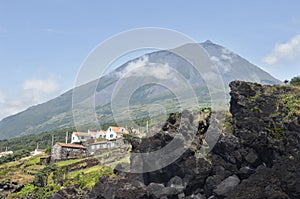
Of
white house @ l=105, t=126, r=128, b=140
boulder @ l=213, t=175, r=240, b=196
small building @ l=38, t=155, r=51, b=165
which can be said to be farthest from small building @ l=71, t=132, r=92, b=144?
boulder @ l=213, t=175, r=240, b=196

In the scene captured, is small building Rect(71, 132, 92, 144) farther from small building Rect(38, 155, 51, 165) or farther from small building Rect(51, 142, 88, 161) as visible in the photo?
small building Rect(38, 155, 51, 165)

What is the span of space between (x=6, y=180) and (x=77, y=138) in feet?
125

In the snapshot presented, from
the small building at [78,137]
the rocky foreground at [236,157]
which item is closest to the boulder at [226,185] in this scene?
the rocky foreground at [236,157]

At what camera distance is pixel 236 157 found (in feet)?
128

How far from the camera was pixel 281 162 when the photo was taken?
35688mm

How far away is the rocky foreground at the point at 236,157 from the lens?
35938 millimetres

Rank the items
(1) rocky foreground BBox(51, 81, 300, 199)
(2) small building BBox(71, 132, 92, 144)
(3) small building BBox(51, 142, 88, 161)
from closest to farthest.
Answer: (1) rocky foreground BBox(51, 81, 300, 199) < (3) small building BBox(51, 142, 88, 161) < (2) small building BBox(71, 132, 92, 144)

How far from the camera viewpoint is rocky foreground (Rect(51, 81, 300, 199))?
118 ft

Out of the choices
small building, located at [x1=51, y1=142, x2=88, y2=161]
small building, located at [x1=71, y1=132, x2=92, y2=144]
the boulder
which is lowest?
the boulder

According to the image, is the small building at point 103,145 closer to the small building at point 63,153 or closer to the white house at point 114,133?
the small building at point 63,153

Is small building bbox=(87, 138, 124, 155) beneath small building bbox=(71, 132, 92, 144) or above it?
beneath

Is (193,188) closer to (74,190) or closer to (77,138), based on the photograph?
(74,190)

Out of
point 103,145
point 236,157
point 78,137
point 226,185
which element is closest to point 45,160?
point 103,145

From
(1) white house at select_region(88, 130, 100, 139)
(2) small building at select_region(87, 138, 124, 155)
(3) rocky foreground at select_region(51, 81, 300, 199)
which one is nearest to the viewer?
(3) rocky foreground at select_region(51, 81, 300, 199)
